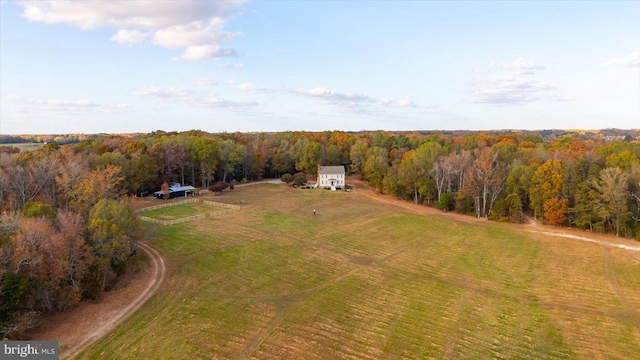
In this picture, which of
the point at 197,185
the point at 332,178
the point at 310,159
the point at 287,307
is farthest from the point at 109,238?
the point at 310,159

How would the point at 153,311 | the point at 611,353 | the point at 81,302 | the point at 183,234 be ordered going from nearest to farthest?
the point at 611,353, the point at 153,311, the point at 81,302, the point at 183,234

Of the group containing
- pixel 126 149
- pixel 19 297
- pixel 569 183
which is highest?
pixel 126 149

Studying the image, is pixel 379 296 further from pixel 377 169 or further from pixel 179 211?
pixel 377 169

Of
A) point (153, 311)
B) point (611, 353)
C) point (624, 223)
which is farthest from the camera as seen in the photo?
point (624, 223)

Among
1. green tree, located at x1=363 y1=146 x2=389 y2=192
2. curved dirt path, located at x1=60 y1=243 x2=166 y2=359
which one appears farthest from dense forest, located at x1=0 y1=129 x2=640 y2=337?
curved dirt path, located at x1=60 y1=243 x2=166 y2=359

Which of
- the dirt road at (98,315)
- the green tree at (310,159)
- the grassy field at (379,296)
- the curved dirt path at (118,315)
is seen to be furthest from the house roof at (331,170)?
the dirt road at (98,315)

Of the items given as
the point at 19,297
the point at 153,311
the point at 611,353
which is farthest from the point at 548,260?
the point at 19,297

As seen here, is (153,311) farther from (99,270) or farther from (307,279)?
(307,279)
